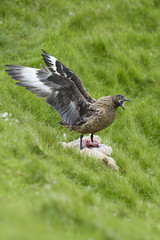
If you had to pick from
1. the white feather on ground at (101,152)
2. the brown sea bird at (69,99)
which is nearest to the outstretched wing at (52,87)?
the brown sea bird at (69,99)

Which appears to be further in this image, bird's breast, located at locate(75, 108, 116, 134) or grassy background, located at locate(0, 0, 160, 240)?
bird's breast, located at locate(75, 108, 116, 134)

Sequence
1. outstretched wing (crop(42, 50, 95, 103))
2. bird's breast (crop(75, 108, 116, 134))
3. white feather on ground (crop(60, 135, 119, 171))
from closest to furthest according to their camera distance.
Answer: white feather on ground (crop(60, 135, 119, 171)), bird's breast (crop(75, 108, 116, 134)), outstretched wing (crop(42, 50, 95, 103))

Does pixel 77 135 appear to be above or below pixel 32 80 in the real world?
below

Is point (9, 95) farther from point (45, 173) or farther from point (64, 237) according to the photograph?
point (64, 237)

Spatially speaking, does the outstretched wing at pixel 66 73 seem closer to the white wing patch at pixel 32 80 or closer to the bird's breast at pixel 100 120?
the bird's breast at pixel 100 120

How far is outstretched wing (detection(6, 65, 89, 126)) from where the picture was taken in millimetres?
4379

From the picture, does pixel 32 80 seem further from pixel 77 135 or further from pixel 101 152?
pixel 77 135

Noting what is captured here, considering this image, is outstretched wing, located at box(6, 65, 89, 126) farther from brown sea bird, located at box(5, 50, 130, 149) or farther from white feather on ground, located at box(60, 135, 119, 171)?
white feather on ground, located at box(60, 135, 119, 171)

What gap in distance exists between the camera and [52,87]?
4.40 m

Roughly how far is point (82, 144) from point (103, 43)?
3087mm

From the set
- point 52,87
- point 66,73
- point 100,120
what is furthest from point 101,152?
point 66,73

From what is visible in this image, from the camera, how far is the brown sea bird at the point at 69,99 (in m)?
4.39

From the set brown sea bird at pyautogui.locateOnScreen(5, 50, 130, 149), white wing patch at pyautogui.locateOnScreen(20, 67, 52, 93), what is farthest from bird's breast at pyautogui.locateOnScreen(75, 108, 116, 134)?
white wing patch at pyautogui.locateOnScreen(20, 67, 52, 93)

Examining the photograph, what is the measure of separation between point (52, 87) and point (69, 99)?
12.8 inches
